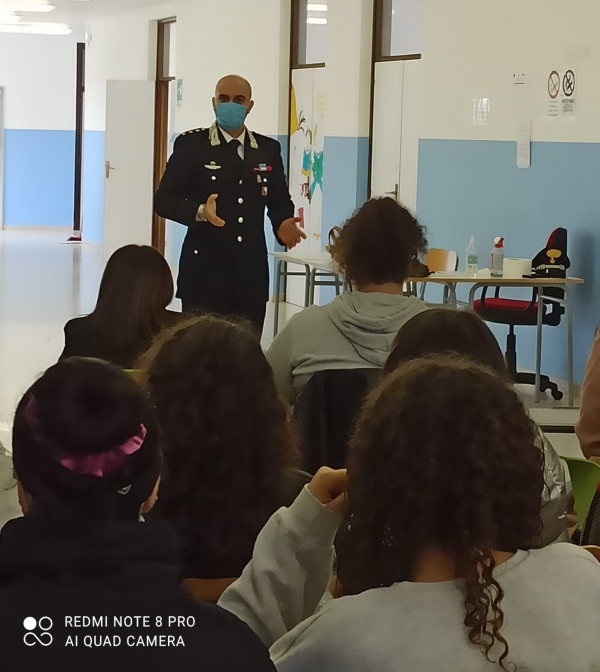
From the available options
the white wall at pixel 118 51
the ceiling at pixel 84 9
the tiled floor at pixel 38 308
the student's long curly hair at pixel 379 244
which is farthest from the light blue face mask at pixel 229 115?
the ceiling at pixel 84 9

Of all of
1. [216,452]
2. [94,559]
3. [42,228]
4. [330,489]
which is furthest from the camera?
[42,228]

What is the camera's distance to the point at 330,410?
256 centimetres

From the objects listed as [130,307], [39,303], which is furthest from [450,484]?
[39,303]

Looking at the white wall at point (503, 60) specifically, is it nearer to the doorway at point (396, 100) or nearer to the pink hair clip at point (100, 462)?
the doorway at point (396, 100)

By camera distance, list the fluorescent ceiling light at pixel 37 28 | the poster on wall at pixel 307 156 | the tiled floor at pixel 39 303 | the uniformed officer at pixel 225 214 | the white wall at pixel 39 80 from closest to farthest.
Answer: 1. the uniformed officer at pixel 225 214
2. the tiled floor at pixel 39 303
3. the poster on wall at pixel 307 156
4. the fluorescent ceiling light at pixel 37 28
5. the white wall at pixel 39 80

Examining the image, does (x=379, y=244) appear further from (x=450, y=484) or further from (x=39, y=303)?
(x=39, y=303)

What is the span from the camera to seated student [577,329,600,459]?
8.64ft

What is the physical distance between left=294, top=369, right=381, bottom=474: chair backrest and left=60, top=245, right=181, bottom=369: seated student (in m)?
0.53

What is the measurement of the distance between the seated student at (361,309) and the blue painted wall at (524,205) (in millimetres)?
3543

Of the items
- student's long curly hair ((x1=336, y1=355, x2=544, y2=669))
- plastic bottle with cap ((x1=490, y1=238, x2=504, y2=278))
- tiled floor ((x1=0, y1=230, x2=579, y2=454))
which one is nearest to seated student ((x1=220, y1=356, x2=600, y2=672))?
student's long curly hair ((x1=336, y1=355, x2=544, y2=669))

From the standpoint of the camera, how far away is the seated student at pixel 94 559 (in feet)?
3.37

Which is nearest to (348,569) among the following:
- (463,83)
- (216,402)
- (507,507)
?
(507,507)

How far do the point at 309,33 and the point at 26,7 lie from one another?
521 cm

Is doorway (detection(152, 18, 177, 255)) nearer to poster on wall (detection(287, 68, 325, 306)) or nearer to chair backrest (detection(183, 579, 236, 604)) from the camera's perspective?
poster on wall (detection(287, 68, 325, 306))
